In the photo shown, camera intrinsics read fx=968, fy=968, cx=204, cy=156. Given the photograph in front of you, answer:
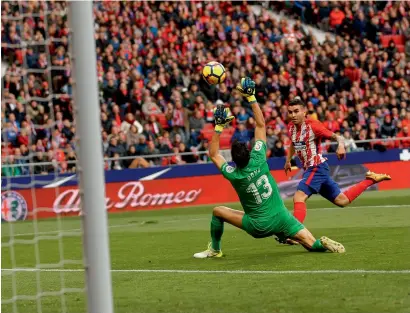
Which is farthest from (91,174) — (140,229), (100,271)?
(140,229)

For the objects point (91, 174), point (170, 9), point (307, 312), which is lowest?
point (307, 312)

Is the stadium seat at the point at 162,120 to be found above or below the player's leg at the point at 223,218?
above

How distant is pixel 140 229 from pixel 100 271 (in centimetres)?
1171

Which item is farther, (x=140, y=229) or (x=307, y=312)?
(x=140, y=229)

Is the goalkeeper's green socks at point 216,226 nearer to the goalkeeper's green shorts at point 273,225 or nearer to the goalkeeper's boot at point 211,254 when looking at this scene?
the goalkeeper's boot at point 211,254

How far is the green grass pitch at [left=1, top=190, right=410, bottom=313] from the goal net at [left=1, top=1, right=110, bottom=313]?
0.06 m

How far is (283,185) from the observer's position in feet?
80.1

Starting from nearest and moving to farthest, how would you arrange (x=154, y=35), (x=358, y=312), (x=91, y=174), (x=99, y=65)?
(x=91, y=174), (x=358, y=312), (x=99, y=65), (x=154, y=35)

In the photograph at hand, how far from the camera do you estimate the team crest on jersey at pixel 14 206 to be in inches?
862

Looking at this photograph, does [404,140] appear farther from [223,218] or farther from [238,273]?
[238,273]

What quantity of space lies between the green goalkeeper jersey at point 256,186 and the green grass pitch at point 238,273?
61 centimetres

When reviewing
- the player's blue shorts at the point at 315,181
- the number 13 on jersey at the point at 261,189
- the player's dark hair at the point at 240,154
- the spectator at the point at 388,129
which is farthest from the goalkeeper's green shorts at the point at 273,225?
the spectator at the point at 388,129

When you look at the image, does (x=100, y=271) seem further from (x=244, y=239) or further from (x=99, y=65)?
(x=99, y=65)

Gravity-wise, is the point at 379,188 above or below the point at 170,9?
below
